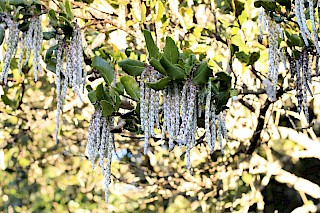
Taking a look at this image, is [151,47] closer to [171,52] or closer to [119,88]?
[171,52]

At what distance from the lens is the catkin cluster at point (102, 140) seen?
0.85 meters

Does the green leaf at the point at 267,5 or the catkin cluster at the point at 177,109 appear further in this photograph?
the green leaf at the point at 267,5

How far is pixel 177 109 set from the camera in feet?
2.54

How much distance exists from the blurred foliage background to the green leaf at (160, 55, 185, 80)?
602mm

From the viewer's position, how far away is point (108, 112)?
85cm

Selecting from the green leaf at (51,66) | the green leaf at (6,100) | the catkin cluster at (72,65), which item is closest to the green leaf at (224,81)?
the catkin cluster at (72,65)

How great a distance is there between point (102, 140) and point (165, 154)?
68.8 inches

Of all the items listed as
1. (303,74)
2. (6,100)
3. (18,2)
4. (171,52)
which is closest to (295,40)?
(303,74)

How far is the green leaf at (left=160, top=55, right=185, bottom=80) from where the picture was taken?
29.5 inches

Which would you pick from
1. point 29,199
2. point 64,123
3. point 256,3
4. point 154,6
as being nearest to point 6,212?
point 29,199

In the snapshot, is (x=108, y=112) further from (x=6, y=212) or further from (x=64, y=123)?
(x=6, y=212)

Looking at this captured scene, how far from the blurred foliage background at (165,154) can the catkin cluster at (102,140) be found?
506 mm

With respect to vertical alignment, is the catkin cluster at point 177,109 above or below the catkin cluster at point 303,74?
below

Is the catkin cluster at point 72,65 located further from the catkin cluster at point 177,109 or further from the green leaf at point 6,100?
the green leaf at point 6,100
